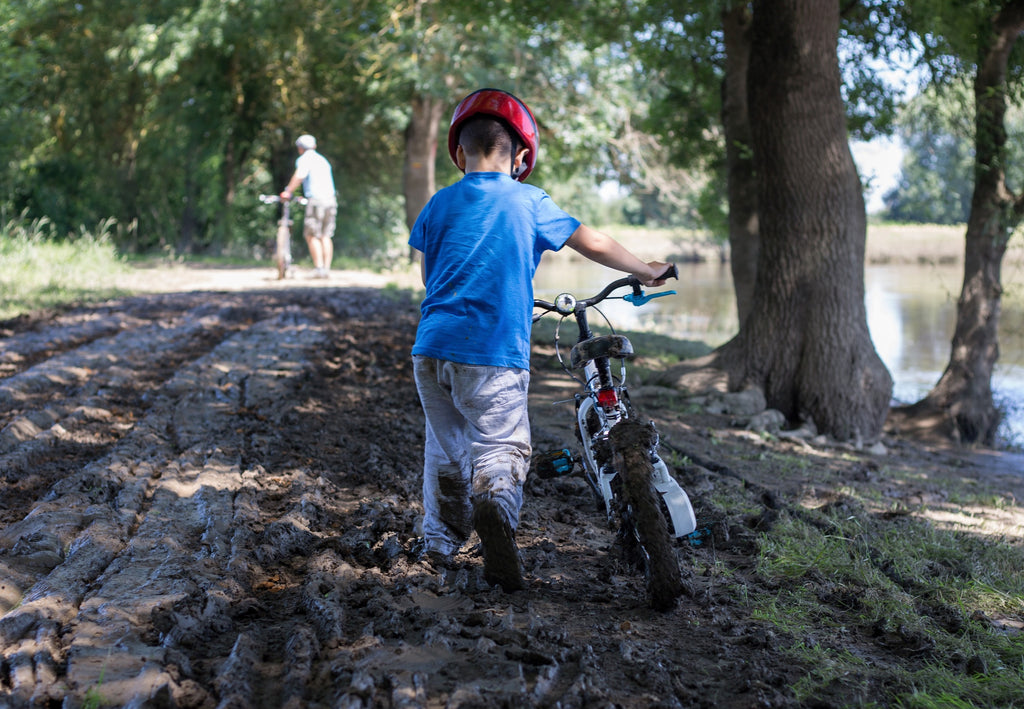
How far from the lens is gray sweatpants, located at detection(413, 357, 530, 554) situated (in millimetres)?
3480

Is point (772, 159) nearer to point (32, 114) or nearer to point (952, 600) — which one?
point (952, 600)

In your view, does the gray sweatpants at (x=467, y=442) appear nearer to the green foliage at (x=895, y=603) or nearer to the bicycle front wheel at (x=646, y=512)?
the bicycle front wheel at (x=646, y=512)

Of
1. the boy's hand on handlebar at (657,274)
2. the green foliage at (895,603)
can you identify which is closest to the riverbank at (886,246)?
the green foliage at (895,603)

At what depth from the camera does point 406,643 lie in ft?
9.77

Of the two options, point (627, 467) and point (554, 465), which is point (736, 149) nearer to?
point (554, 465)

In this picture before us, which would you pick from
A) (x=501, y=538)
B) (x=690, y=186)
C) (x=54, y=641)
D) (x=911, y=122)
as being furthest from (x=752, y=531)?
(x=690, y=186)

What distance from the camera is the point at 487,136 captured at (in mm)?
3625

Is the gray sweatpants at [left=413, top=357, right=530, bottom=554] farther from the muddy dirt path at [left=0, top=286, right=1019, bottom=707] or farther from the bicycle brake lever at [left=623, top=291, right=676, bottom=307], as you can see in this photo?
the bicycle brake lever at [left=623, top=291, right=676, bottom=307]

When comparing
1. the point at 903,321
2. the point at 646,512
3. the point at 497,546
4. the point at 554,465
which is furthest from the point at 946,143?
the point at 497,546

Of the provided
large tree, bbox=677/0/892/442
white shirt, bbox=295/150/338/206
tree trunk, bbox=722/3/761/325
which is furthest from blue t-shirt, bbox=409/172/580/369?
white shirt, bbox=295/150/338/206

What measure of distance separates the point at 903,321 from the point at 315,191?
15.1 meters

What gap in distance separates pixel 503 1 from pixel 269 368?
8.71m

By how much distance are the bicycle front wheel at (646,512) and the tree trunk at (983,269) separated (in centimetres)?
875

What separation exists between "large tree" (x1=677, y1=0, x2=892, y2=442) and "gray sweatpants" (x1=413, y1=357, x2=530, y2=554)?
217 inches
